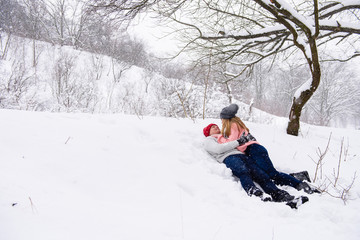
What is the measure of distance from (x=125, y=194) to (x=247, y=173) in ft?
4.92

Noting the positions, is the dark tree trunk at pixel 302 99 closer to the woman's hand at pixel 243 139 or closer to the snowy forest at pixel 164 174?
the snowy forest at pixel 164 174

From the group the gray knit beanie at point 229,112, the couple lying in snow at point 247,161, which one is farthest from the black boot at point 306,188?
the gray knit beanie at point 229,112

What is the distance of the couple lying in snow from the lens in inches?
81.4

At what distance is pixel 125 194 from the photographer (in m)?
1.58

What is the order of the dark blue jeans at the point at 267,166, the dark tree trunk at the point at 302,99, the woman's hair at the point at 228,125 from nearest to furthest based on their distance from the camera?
1. the dark blue jeans at the point at 267,166
2. the woman's hair at the point at 228,125
3. the dark tree trunk at the point at 302,99

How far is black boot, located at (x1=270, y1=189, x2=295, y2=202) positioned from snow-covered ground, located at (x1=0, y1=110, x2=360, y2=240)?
16 centimetres

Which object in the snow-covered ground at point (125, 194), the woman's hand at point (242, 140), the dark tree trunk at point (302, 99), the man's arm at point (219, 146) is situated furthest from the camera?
the dark tree trunk at point (302, 99)

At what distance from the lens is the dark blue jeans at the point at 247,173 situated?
2154mm

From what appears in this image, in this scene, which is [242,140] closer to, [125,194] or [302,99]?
[125,194]

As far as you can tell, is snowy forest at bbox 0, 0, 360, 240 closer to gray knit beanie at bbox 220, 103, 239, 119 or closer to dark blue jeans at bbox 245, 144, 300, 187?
dark blue jeans at bbox 245, 144, 300, 187

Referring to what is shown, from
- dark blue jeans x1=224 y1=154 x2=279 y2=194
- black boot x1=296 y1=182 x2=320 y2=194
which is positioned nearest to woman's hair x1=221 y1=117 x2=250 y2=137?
dark blue jeans x1=224 y1=154 x2=279 y2=194

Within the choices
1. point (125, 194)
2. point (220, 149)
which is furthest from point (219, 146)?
point (125, 194)

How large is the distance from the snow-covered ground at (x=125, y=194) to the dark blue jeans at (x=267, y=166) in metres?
0.18

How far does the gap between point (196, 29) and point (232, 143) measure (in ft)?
9.43
